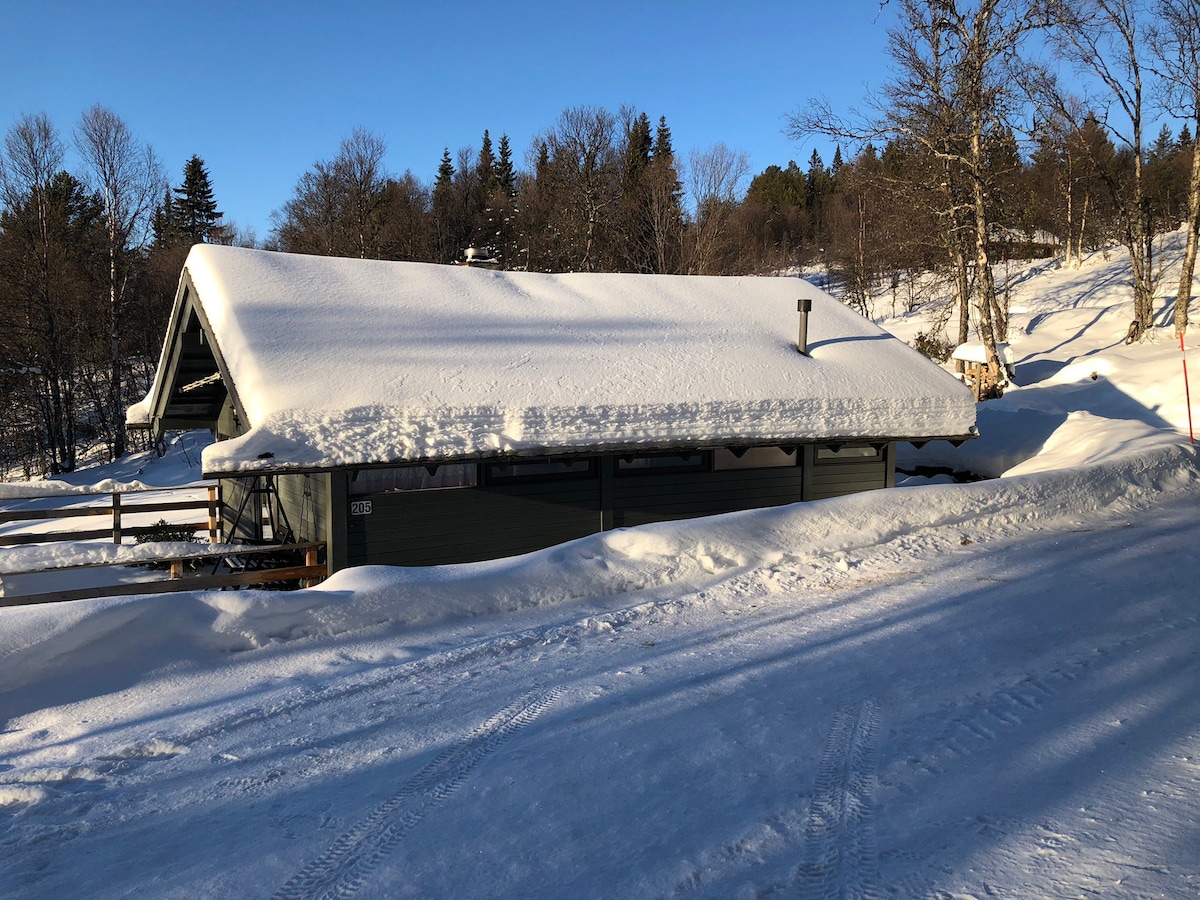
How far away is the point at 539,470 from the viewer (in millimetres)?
10695

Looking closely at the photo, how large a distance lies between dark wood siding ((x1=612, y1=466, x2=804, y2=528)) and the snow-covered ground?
272 centimetres

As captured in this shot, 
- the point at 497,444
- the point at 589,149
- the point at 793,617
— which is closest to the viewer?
the point at 793,617

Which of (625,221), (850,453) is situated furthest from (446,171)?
(850,453)

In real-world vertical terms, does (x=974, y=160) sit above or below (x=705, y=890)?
above

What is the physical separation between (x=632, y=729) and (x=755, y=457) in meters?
8.03

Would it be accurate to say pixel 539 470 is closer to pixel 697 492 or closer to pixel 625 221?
pixel 697 492

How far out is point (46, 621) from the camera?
211 inches

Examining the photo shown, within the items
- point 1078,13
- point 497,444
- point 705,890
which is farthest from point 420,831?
point 1078,13

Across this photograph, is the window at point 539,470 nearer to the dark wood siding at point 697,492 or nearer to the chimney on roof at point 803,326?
the dark wood siding at point 697,492

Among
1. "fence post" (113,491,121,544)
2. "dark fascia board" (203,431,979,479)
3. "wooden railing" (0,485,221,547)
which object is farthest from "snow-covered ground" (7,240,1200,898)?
"fence post" (113,491,121,544)

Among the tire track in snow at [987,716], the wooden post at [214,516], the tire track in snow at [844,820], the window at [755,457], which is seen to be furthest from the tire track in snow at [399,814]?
the wooden post at [214,516]

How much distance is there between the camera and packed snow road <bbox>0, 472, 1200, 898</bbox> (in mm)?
3311

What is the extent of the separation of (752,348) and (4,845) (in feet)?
35.8

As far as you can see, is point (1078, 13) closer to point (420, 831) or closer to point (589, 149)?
point (589, 149)
